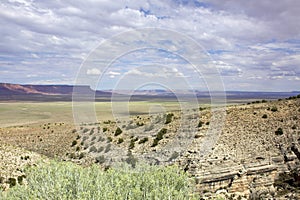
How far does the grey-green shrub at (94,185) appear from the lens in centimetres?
700

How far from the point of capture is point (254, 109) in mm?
28203

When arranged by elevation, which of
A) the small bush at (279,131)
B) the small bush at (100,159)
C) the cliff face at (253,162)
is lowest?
the small bush at (100,159)

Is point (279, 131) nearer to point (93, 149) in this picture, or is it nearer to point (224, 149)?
point (224, 149)

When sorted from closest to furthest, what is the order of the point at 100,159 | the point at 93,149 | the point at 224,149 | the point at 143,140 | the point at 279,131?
the point at 224,149, the point at 279,131, the point at 100,159, the point at 143,140, the point at 93,149

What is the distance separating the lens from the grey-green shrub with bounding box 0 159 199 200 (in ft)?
23.0

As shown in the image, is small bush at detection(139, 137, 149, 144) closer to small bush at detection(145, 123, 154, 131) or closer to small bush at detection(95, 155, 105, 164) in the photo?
small bush at detection(95, 155, 105, 164)

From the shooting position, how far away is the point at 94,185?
7090 mm

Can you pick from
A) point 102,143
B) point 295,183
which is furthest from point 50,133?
point 295,183

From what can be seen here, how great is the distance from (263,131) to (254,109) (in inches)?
265

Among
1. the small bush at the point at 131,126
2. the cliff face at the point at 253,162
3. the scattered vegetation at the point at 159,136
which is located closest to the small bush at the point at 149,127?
the small bush at the point at 131,126

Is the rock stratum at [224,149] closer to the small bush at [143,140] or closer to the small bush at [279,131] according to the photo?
the small bush at [279,131]

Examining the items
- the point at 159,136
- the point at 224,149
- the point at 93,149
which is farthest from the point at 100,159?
the point at 224,149

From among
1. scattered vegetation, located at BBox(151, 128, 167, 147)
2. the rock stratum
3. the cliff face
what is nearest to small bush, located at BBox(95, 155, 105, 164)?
the rock stratum

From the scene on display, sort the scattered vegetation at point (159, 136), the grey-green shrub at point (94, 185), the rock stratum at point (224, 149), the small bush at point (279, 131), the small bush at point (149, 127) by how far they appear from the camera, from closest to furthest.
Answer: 1. the grey-green shrub at point (94, 185)
2. the rock stratum at point (224, 149)
3. the small bush at point (279, 131)
4. the scattered vegetation at point (159, 136)
5. the small bush at point (149, 127)
